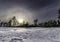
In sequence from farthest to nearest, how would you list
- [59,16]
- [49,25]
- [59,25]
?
[49,25]
[59,25]
[59,16]

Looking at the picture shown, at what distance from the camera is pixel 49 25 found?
237ft

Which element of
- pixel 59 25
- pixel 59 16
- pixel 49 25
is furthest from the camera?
pixel 49 25

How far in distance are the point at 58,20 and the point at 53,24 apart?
13.2 feet

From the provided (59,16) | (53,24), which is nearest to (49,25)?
(53,24)

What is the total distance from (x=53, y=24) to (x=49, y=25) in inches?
107

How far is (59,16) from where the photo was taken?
61.8 meters

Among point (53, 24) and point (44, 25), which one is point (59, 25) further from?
point (44, 25)

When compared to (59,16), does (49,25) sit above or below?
below

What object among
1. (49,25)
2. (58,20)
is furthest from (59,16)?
(49,25)

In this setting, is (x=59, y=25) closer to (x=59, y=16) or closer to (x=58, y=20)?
(x=58, y=20)

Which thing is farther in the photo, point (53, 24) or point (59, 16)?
point (53, 24)

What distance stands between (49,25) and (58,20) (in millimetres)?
6628

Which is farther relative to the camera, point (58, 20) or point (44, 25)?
point (44, 25)

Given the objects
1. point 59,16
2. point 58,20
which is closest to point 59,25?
point 58,20
